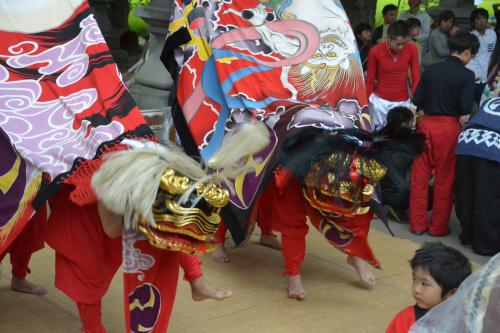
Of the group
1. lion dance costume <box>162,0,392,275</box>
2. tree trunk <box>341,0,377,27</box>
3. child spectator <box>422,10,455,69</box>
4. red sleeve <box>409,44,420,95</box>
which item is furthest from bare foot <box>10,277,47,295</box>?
tree trunk <box>341,0,377,27</box>

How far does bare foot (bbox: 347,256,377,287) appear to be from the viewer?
515 cm

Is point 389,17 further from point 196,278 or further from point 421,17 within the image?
point 196,278

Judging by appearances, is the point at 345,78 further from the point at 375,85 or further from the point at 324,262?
the point at 375,85

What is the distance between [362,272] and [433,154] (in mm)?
1668

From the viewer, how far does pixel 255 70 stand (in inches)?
208

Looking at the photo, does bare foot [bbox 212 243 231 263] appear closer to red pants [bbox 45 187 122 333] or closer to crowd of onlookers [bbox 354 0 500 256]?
crowd of onlookers [bbox 354 0 500 256]

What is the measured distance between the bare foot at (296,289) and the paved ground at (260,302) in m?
0.04

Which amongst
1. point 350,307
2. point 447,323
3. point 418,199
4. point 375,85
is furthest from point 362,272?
point 375,85

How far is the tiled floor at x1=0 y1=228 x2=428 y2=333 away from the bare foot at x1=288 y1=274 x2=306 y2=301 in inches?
1.7

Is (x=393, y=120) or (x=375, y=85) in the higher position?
(x=393, y=120)

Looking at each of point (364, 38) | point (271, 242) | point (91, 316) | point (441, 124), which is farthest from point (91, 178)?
point (364, 38)

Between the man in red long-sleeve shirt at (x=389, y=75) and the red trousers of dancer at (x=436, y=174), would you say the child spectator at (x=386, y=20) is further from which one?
the red trousers of dancer at (x=436, y=174)

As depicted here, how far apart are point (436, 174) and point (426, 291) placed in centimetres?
325

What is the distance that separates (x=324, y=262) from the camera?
5.71m
